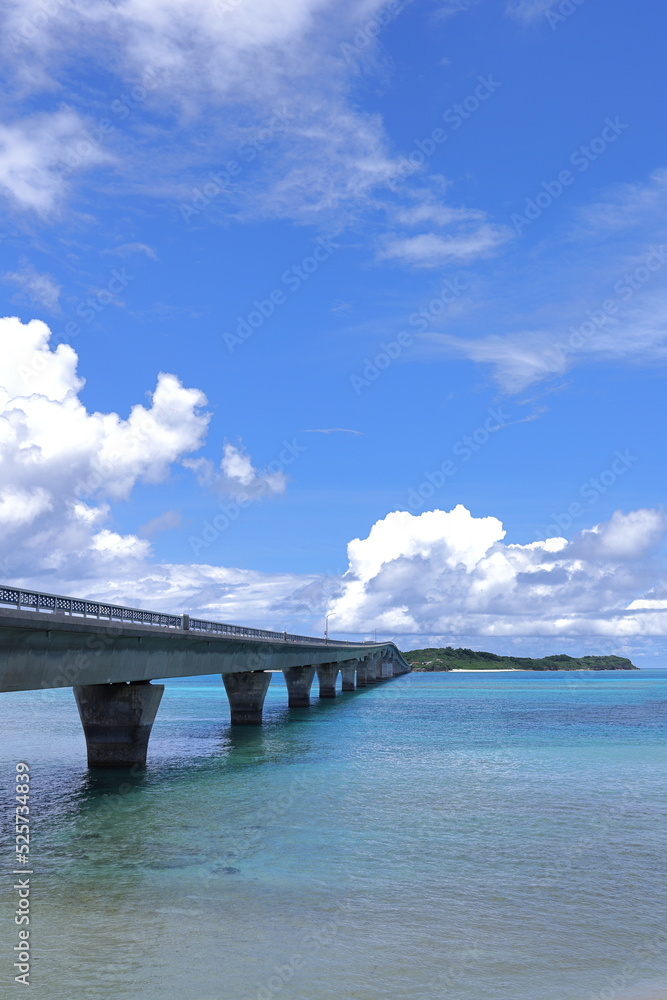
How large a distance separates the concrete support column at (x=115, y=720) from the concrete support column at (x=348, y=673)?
103 metres

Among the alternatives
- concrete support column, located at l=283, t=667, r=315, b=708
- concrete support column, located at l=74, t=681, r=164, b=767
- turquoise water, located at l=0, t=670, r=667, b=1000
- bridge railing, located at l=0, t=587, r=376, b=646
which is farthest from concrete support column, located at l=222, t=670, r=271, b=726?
concrete support column, located at l=74, t=681, r=164, b=767

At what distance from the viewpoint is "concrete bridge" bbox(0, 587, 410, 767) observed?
2886 cm

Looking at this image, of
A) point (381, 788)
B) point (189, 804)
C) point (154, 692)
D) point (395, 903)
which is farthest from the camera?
point (154, 692)

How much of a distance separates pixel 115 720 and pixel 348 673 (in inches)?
4406

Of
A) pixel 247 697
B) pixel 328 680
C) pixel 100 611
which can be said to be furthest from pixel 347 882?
pixel 328 680

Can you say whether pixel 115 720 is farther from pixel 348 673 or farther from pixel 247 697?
pixel 348 673

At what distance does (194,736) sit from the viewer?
2539 inches

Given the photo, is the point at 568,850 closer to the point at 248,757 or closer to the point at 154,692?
the point at 154,692

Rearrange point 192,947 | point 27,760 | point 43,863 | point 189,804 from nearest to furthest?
point 192,947, point 43,863, point 189,804, point 27,760

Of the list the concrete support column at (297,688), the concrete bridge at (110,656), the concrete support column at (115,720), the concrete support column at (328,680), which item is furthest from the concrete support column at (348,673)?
the concrete support column at (115,720)

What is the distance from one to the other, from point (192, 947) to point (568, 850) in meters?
12.8

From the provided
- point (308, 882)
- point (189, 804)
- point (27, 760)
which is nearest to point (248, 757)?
point (27, 760)

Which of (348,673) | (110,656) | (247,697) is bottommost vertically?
(348,673)

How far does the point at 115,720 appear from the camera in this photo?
136ft
